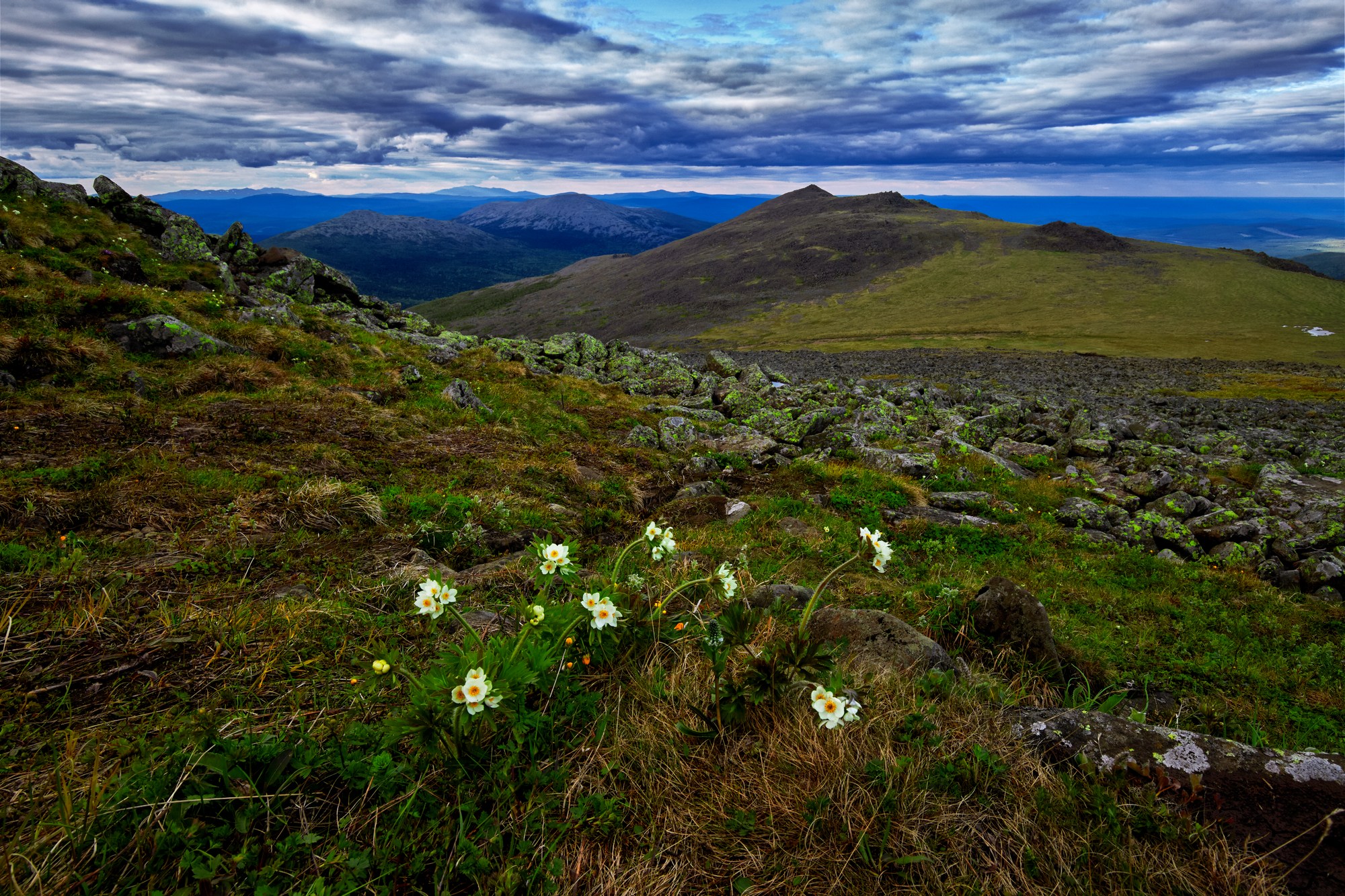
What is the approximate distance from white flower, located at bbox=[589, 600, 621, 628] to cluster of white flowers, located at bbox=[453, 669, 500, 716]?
2.59 ft

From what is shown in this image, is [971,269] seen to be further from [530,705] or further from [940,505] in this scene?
[530,705]

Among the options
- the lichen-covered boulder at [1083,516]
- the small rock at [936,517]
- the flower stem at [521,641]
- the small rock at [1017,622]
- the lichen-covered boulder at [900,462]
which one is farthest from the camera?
the lichen-covered boulder at [900,462]

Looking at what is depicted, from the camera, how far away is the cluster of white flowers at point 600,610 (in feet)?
11.5

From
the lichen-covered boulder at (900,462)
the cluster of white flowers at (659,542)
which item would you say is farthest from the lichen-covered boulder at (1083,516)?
the cluster of white flowers at (659,542)

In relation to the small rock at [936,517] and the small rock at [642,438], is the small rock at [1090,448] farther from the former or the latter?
the small rock at [642,438]

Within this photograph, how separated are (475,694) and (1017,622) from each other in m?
4.87

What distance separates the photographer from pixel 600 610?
3561 mm

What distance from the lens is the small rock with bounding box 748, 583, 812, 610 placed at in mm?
5559

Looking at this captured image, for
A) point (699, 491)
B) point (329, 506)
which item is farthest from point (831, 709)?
point (699, 491)

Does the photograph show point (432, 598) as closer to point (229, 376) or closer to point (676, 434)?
point (229, 376)

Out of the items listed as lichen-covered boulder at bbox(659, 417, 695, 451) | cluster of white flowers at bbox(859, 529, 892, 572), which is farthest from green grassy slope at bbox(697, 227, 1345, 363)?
cluster of white flowers at bbox(859, 529, 892, 572)

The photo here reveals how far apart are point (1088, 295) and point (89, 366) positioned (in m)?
137

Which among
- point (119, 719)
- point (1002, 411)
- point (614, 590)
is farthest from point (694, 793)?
point (1002, 411)

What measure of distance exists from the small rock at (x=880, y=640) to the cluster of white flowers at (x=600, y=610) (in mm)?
2033
